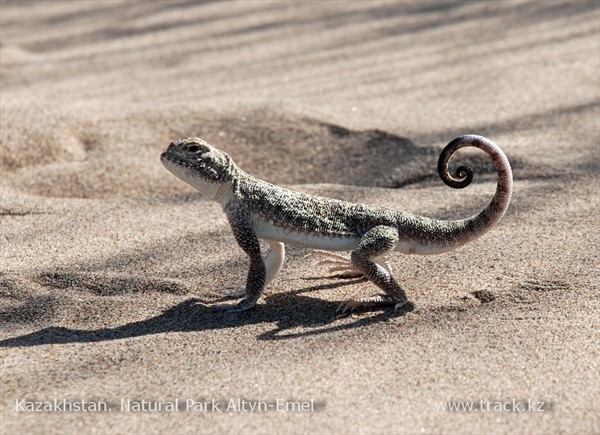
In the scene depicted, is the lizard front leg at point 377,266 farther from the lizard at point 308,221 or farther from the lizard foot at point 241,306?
the lizard foot at point 241,306

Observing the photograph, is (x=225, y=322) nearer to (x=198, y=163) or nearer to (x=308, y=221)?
(x=308, y=221)

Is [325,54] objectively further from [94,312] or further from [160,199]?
[94,312]

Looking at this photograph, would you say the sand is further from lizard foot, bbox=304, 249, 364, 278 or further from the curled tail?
the curled tail

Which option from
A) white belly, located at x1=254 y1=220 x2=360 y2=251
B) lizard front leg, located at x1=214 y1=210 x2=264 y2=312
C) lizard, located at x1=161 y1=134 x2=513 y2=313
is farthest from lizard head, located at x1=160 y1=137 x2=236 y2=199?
white belly, located at x1=254 y1=220 x2=360 y2=251

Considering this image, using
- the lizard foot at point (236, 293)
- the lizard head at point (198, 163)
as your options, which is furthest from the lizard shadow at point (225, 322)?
the lizard head at point (198, 163)

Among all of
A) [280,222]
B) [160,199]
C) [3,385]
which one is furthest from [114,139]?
[3,385]

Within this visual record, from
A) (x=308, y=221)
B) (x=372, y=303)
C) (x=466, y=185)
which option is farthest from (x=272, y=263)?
(x=466, y=185)
